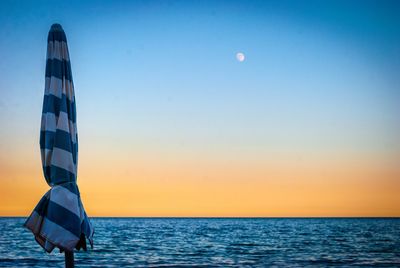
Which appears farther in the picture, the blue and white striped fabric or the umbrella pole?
the umbrella pole

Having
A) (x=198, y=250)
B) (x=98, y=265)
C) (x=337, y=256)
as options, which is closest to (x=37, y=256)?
(x=98, y=265)

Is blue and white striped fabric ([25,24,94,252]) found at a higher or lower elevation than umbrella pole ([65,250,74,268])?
higher

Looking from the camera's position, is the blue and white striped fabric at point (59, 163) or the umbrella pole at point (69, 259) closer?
the blue and white striped fabric at point (59, 163)

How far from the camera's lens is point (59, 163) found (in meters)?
5.29

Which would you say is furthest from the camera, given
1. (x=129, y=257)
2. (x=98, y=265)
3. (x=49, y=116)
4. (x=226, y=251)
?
(x=226, y=251)

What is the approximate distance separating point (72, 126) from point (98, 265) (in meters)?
15.6

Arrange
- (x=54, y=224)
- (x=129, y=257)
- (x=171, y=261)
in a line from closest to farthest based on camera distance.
Result: (x=54, y=224) < (x=171, y=261) < (x=129, y=257)

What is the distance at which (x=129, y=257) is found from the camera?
2300 cm

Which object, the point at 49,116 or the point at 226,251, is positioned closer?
the point at 49,116

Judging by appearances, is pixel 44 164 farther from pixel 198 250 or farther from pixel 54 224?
pixel 198 250

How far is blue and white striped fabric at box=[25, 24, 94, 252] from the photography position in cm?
508

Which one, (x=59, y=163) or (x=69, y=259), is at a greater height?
(x=59, y=163)

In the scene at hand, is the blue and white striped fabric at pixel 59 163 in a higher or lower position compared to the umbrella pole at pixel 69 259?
higher

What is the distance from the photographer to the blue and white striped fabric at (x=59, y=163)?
16.7 feet
